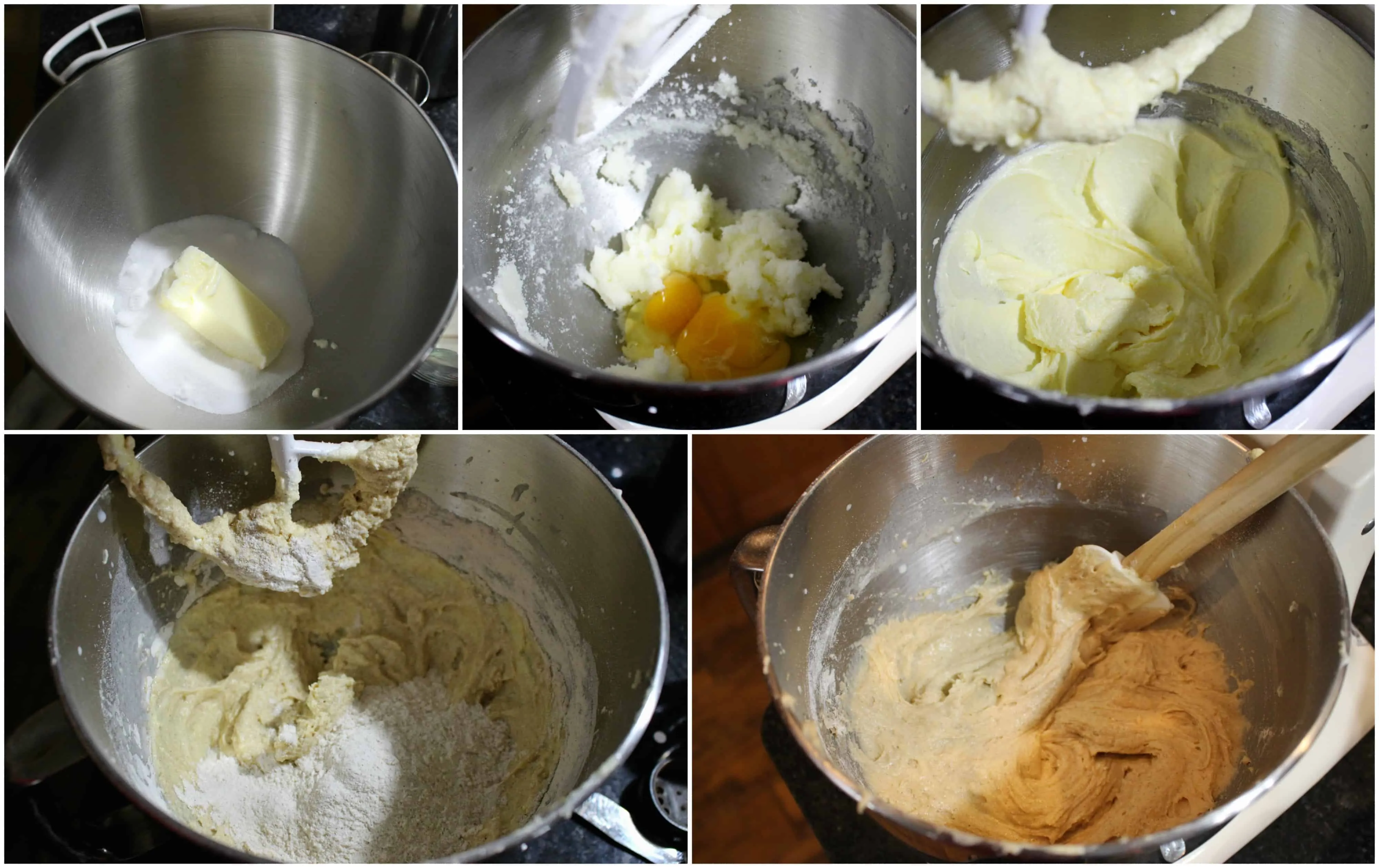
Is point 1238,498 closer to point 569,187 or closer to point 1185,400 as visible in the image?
point 1185,400

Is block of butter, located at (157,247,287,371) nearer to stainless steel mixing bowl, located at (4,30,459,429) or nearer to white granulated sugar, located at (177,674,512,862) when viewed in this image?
stainless steel mixing bowl, located at (4,30,459,429)

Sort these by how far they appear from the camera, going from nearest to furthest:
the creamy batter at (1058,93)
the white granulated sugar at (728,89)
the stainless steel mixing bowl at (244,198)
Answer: the creamy batter at (1058,93) < the stainless steel mixing bowl at (244,198) < the white granulated sugar at (728,89)

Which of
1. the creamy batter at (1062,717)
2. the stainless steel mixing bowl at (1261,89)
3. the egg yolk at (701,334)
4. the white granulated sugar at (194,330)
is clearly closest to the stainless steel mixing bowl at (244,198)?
the white granulated sugar at (194,330)

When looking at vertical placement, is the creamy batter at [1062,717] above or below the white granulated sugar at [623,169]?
below

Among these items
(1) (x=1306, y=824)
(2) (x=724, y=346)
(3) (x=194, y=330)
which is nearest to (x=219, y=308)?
(3) (x=194, y=330)

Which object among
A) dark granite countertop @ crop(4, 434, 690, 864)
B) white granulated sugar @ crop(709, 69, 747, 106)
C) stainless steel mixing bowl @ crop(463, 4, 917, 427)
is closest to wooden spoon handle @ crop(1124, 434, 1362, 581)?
stainless steel mixing bowl @ crop(463, 4, 917, 427)

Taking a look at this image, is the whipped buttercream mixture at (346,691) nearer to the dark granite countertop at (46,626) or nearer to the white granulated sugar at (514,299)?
the dark granite countertop at (46,626)
